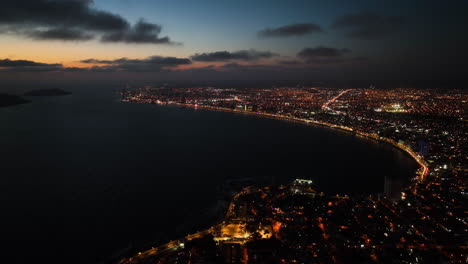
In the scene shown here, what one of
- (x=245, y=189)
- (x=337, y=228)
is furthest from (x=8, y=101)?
(x=337, y=228)

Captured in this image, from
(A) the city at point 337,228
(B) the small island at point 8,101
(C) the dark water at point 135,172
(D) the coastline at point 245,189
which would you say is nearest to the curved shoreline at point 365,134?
(D) the coastline at point 245,189

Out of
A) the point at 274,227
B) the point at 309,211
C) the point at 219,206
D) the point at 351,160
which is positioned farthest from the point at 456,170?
the point at 219,206

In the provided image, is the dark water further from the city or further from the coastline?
the city

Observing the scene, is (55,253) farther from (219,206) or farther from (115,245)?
(219,206)

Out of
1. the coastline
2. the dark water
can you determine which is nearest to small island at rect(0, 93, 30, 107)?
the dark water

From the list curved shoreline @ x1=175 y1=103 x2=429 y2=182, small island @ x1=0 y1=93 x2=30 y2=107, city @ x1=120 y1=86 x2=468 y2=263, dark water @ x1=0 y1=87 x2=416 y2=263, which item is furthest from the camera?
small island @ x1=0 y1=93 x2=30 y2=107

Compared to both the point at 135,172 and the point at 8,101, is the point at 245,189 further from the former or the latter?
the point at 8,101

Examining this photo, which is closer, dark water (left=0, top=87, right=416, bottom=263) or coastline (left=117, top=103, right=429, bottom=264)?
coastline (left=117, top=103, right=429, bottom=264)

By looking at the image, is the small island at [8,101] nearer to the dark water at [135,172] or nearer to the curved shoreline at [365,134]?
the dark water at [135,172]
